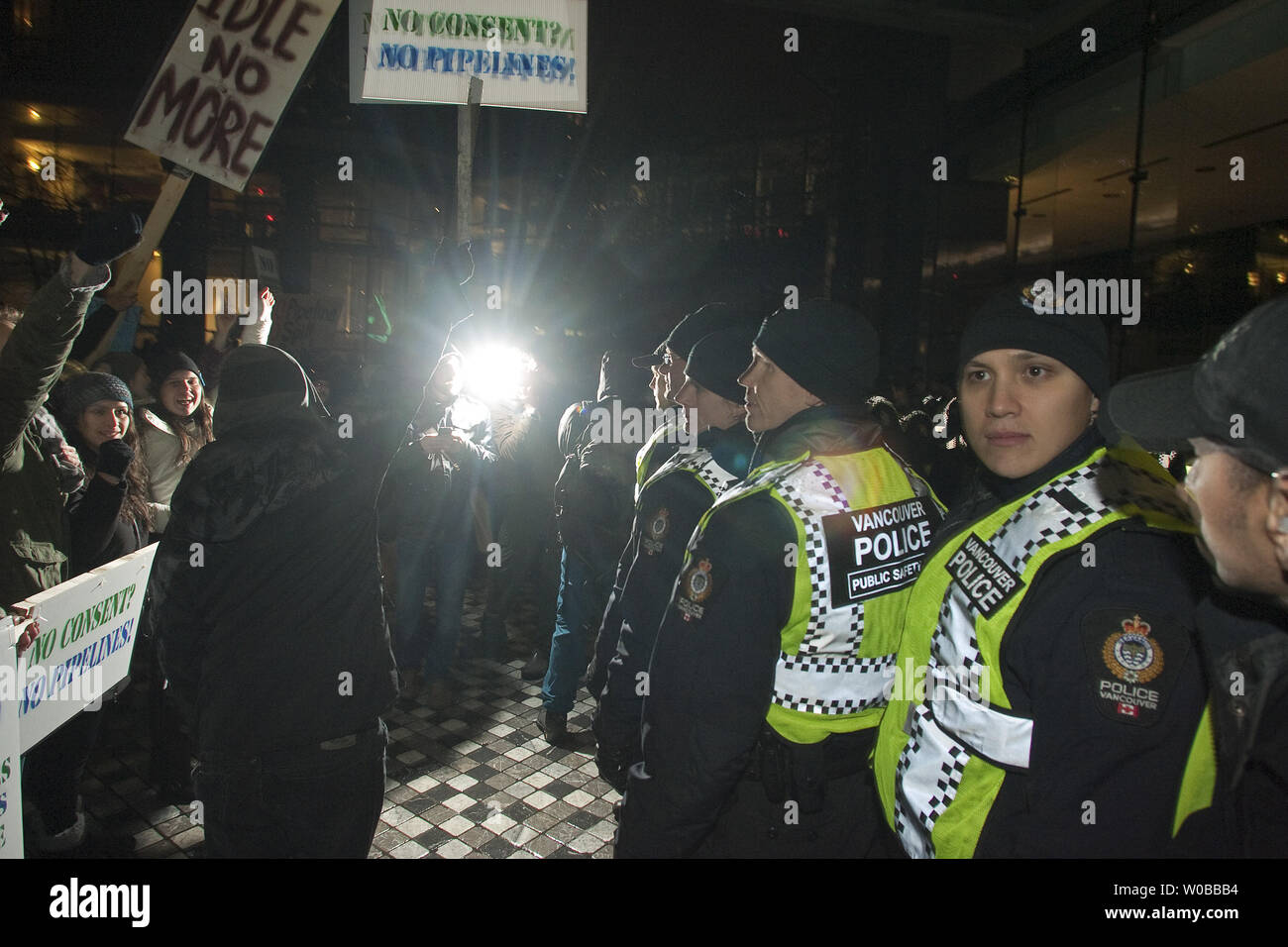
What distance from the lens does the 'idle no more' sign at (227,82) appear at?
364 cm

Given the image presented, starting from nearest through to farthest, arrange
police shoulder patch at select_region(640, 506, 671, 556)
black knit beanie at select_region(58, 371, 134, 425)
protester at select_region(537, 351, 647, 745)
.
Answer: police shoulder patch at select_region(640, 506, 671, 556) < black knit beanie at select_region(58, 371, 134, 425) < protester at select_region(537, 351, 647, 745)

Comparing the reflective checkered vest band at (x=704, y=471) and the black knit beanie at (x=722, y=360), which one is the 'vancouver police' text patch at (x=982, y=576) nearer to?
the reflective checkered vest band at (x=704, y=471)

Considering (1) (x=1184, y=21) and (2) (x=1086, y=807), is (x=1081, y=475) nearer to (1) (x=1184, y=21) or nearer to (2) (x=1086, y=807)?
(2) (x=1086, y=807)

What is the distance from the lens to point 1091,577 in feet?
4.73

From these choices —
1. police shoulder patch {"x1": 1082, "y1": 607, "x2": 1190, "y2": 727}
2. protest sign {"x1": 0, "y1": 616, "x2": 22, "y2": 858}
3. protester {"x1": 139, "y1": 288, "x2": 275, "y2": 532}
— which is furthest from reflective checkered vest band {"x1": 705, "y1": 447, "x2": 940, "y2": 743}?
protester {"x1": 139, "y1": 288, "x2": 275, "y2": 532}

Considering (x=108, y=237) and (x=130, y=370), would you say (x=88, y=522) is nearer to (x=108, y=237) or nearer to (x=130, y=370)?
(x=108, y=237)

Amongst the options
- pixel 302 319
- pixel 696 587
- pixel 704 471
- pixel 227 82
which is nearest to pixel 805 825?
pixel 696 587

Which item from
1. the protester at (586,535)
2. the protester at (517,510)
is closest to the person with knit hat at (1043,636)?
the protester at (586,535)

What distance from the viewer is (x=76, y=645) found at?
9.95ft

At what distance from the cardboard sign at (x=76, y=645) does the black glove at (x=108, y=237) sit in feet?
4.27

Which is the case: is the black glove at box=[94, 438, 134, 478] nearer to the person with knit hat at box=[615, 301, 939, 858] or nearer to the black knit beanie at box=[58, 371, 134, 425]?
the black knit beanie at box=[58, 371, 134, 425]

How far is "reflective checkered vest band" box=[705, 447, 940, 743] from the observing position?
1.88m

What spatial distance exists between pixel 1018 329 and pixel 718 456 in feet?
4.35
